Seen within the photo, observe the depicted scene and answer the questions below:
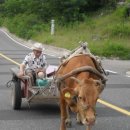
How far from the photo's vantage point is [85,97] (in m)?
7.30

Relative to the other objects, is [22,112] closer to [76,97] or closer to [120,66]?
[76,97]

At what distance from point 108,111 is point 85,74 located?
3.53 meters

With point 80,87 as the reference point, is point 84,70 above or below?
above

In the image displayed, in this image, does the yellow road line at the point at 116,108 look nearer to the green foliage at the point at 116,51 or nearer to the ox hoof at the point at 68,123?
the ox hoof at the point at 68,123

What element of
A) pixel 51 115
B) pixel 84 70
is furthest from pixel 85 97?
pixel 51 115

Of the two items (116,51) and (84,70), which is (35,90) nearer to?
(84,70)

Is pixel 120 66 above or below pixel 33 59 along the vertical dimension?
below

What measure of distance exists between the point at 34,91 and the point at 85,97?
132 inches

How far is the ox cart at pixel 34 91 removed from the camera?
1041 cm

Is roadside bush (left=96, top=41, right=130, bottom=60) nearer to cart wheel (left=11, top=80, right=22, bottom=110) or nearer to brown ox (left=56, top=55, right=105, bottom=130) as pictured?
cart wheel (left=11, top=80, right=22, bottom=110)

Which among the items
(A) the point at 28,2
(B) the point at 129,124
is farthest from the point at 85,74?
(A) the point at 28,2

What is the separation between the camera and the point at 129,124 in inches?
389

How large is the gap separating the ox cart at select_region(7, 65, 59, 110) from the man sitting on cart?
0.16m

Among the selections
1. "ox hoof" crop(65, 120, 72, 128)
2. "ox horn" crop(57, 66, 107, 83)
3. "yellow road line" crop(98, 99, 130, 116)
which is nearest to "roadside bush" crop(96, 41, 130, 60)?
"yellow road line" crop(98, 99, 130, 116)
